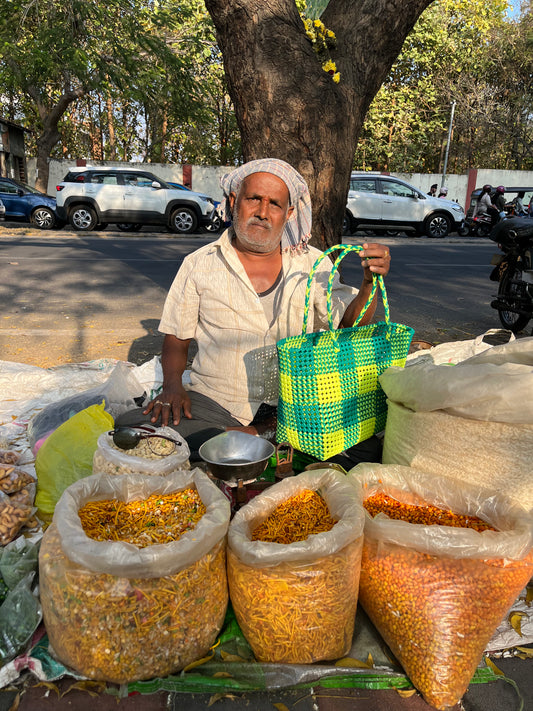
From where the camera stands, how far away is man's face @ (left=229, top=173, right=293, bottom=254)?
2.46 m

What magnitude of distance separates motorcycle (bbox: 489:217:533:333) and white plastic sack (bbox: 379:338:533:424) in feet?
11.3

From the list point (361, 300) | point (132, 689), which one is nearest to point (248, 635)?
point (132, 689)

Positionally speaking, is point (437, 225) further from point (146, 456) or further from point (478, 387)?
point (146, 456)

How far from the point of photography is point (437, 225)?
1647cm

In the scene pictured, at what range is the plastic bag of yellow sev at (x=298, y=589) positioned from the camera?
1545 millimetres

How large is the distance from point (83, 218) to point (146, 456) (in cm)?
1395

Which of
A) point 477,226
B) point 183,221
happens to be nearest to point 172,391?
point 183,221

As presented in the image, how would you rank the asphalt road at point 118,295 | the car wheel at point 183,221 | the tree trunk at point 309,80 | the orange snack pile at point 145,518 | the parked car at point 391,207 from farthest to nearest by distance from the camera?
the parked car at point 391,207 → the car wheel at point 183,221 → the asphalt road at point 118,295 → the tree trunk at point 309,80 → the orange snack pile at point 145,518

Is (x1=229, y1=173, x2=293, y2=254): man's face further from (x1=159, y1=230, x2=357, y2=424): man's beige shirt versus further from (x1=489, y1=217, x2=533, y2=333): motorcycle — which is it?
(x1=489, y1=217, x2=533, y2=333): motorcycle

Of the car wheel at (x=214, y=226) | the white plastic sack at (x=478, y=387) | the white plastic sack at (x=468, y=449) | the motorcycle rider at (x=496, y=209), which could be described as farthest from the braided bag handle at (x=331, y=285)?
the motorcycle rider at (x=496, y=209)

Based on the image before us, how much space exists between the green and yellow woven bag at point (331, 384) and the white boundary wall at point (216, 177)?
20860 mm

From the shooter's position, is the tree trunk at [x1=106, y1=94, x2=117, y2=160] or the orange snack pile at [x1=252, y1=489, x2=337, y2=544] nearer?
the orange snack pile at [x1=252, y1=489, x2=337, y2=544]

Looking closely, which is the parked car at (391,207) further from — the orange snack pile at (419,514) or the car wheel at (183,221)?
the orange snack pile at (419,514)

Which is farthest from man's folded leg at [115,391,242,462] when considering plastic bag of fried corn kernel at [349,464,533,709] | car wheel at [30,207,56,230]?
car wheel at [30,207,56,230]
